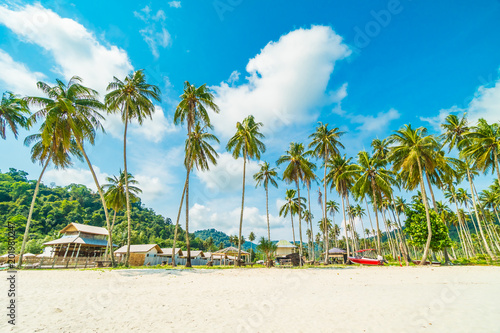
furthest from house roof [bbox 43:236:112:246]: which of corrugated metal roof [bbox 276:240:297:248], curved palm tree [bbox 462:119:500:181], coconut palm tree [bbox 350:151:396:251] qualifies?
curved palm tree [bbox 462:119:500:181]

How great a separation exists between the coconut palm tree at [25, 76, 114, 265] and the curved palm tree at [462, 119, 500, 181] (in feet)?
115

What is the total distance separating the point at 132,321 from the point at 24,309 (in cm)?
332

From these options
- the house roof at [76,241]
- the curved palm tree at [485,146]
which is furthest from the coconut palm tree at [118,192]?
the curved palm tree at [485,146]

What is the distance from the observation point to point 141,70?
2228cm

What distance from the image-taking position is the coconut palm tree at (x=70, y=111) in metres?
17.7

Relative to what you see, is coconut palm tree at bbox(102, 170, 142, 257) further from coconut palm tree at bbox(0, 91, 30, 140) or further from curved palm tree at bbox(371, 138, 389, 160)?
curved palm tree at bbox(371, 138, 389, 160)

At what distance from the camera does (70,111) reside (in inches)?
683

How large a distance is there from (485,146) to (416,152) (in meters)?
8.40

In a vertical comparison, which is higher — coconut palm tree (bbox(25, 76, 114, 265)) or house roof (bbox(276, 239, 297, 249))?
coconut palm tree (bbox(25, 76, 114, 265))

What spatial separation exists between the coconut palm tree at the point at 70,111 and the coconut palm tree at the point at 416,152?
2783 cm

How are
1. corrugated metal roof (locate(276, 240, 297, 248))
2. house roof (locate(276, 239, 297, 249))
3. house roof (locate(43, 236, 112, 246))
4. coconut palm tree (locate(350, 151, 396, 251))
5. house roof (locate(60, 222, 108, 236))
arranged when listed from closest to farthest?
coconut palm tree (locate(350, 151, 396, 251)) < house roof (locate(43, 236, 112, 246)) < house roof (locate(60, 222, 108, 236)) < house roof (locate(276, 239, 297, 249)) < corrugated metal roof (locate(276, 240, 297, 248))

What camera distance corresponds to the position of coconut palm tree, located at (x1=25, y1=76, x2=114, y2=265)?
1770 centimetres

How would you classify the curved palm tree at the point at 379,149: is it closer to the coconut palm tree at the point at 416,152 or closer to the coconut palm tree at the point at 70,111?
the coconut palm tree at the point at 416,152

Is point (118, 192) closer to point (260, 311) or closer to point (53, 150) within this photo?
point (53, 150)
